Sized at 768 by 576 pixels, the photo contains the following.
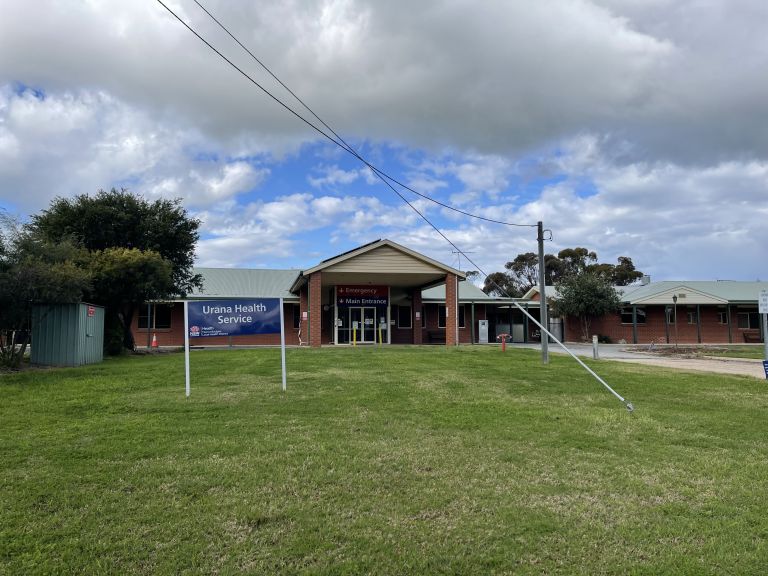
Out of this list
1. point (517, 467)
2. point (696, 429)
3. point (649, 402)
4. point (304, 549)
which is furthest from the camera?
point (649, 402)

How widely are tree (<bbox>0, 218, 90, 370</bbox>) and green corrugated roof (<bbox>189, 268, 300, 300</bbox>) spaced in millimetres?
19304

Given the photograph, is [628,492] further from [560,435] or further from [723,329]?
[723,329]

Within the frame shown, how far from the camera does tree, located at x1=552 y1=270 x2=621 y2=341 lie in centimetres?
3772

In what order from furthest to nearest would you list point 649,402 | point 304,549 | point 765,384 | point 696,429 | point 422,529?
point 765,384 < point 649,402 < point 696,429 < point 422,529 < point 304,549

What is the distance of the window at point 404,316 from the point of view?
3628cm

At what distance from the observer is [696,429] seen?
7.31m

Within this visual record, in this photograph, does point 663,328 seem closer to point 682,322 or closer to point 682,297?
point 682,322

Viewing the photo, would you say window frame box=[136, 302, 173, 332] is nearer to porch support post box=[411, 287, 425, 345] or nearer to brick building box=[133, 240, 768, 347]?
brick building box=[133, 240, 768, 347]

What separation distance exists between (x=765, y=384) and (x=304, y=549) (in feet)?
40.5

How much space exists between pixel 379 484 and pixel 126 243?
23.8 metres

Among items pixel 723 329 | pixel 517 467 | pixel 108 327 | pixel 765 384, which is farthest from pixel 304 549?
pixel 723 329

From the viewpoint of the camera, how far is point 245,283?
38.8m

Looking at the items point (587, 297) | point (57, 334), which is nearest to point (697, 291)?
point (587, 297)

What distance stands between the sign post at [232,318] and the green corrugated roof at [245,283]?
78.9ft
